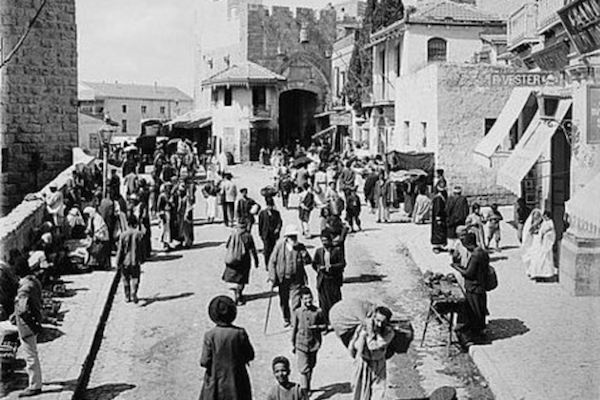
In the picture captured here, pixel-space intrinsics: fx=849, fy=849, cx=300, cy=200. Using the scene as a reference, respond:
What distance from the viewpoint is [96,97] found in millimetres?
74062

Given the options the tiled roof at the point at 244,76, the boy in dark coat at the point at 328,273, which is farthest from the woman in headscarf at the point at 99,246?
the tiled roof at the point at 244,76

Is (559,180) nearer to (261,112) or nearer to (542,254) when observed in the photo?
(542,254)

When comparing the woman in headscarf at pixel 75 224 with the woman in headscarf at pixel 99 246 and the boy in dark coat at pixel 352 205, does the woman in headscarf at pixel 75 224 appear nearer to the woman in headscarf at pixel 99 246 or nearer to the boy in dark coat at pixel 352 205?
the woman in headscarf at pixel 99 246

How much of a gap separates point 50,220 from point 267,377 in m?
8.28

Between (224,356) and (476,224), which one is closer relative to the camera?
(224,356)

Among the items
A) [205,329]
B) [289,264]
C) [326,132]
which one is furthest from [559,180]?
[326,132]

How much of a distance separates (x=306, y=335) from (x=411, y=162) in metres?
15.5

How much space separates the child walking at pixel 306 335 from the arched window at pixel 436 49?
76.8 ft

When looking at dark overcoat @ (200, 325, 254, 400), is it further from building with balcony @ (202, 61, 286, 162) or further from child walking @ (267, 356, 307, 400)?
building with balcony @ (202, 61, 286, 162)

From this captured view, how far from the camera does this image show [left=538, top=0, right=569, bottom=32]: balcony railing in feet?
51.5

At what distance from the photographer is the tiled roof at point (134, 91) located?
77.8 metres

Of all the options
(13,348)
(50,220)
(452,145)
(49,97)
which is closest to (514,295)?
(13,348)

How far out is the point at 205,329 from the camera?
11555 millimetres

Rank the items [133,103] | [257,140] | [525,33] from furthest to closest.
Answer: [133,103] → [257,140] → [525,33]
